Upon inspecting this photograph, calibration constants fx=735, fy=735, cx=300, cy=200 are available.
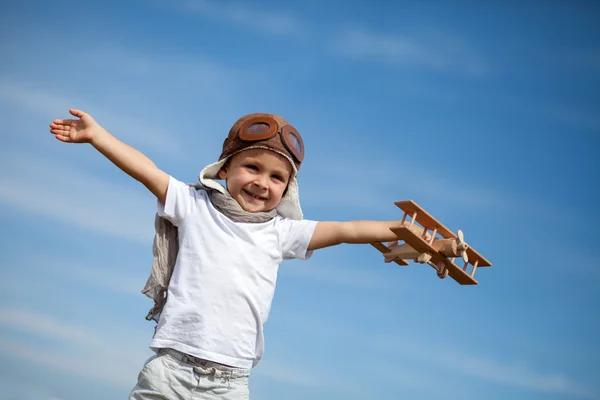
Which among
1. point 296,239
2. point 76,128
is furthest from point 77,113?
point 296,239

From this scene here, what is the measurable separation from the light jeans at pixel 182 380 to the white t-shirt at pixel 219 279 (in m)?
0.07

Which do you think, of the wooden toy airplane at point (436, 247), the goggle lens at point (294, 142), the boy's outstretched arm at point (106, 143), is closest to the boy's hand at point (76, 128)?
the boy's outstretched arm at point (106, 143)

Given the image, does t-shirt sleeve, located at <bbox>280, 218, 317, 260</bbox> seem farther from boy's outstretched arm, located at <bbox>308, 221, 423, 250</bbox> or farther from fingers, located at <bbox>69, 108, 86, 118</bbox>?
fingers, located at <bbox>69, 108, 86, 118</bbox>

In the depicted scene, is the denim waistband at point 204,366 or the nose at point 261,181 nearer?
the denim waistband at point 204,366

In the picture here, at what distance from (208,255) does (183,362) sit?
672mm

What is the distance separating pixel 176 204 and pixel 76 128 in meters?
0.78

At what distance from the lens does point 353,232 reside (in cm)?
478

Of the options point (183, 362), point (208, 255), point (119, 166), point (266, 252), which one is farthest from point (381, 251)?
point (119, 166)

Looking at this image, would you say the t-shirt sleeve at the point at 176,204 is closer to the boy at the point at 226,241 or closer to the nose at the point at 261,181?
the boy at the point at 226,241

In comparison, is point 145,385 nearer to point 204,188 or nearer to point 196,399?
point 196,399

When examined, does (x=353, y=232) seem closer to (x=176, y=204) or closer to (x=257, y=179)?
(x=257, y=179)

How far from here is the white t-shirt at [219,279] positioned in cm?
450

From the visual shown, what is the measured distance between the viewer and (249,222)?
189 inches

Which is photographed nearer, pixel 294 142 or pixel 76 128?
pixel 76 128
